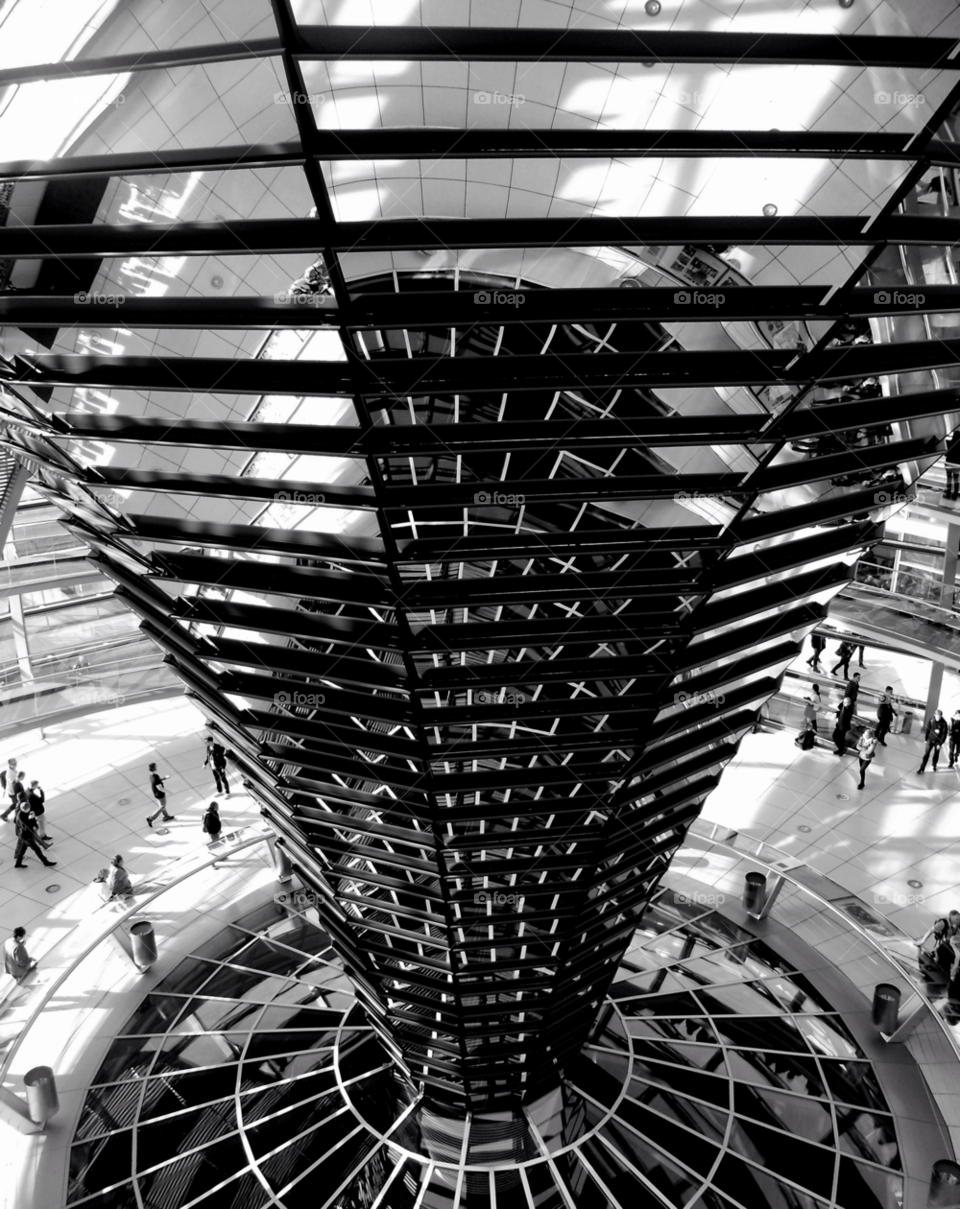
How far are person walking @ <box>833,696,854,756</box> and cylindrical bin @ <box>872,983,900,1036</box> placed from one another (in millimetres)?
9555

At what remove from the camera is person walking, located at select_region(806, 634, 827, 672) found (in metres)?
25.9

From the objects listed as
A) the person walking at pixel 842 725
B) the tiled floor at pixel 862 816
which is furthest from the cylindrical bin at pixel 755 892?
the person walking at pixel 842 725

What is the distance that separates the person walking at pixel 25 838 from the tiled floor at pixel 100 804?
19 centimetres

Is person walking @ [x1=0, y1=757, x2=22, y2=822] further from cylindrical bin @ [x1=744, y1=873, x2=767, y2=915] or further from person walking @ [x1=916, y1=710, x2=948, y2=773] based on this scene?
person walking @ [x1=916, y1=710, x2=948, y2=773]

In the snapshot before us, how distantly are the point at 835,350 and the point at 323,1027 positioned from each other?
11956 mm

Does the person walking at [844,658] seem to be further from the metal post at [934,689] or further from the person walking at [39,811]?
the person walking at [39,811]

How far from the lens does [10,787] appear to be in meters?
21.8

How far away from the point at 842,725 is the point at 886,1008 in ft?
32.4

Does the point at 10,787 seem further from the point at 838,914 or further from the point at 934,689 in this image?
the point at 934,689

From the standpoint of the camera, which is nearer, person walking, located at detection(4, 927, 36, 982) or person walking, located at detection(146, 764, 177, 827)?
person walking, located at detection(4, 927, 36, 982)

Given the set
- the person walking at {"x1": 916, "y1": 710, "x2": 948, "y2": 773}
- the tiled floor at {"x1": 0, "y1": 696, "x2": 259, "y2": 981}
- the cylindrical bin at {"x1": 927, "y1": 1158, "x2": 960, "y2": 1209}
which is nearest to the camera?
the cylindrical bin at {"x1": 927, "y1": 1158, "x2": 960, "y2": 1209}

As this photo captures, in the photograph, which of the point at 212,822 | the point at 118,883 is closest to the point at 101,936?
the point at 118,883

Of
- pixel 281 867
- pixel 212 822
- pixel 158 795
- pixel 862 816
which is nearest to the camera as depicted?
pixel 281 867

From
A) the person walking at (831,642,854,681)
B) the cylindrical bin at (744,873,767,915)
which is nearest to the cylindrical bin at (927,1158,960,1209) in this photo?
the cylindrical bin at (744,873,767,915)
